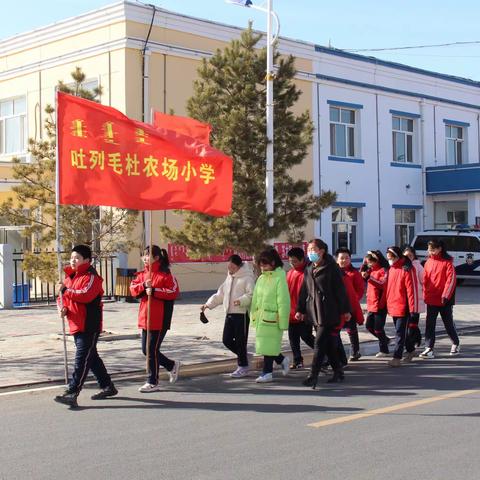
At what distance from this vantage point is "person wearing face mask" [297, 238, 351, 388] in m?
9.26

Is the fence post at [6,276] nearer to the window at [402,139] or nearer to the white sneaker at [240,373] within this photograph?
the white sneaker at [240,373]

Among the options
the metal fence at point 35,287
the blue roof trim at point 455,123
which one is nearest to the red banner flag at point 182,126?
the metal fence at point 35,287

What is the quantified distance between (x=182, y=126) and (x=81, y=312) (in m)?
3.24

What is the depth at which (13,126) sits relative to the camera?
83.5 ft

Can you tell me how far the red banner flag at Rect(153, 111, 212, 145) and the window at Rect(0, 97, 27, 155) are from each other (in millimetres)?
15301

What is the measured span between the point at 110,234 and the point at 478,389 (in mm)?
8153

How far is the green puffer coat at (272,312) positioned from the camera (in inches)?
381

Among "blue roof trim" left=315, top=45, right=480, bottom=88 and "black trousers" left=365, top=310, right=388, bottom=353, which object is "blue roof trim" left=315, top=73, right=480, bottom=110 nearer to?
"blue roof trim" left=315, top=45, right=480, bottom=88

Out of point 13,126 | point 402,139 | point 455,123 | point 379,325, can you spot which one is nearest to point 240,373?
point 379,325

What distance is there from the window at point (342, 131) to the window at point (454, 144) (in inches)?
212

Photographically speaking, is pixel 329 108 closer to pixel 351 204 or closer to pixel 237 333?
pixel 351 204

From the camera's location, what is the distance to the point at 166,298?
916 centimetres

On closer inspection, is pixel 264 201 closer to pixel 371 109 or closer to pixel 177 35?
pixel 177 35

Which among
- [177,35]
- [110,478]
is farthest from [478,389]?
[177,35]
